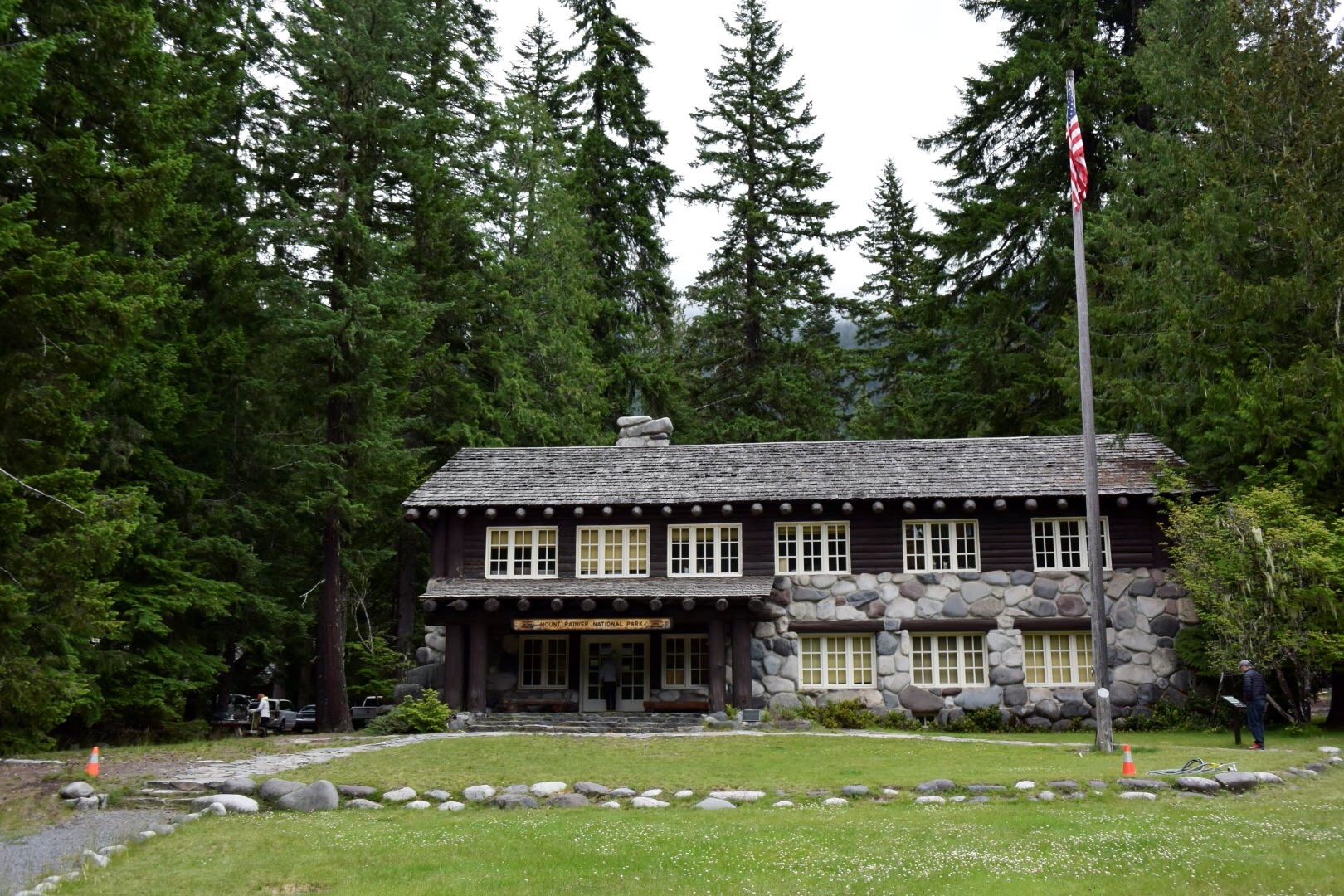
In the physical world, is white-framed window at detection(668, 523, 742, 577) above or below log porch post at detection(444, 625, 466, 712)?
above

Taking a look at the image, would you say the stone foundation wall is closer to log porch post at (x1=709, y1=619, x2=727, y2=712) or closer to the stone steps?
log porch post at (x1=709, y1=619, x2=727, y2=712)

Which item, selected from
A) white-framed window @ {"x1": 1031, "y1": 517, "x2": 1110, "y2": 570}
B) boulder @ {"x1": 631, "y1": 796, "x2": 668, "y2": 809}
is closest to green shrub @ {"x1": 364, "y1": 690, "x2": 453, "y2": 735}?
boulder @ {"x1": 631, "y1": 796, "x2": 668, "y2": 809}

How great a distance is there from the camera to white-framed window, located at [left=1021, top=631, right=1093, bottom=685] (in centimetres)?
2405

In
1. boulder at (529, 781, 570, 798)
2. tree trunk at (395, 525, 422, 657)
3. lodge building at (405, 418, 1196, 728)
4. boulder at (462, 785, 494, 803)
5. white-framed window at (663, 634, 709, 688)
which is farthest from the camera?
tree trunk at (395, 525, 422, 657)

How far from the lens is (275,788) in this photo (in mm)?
13445

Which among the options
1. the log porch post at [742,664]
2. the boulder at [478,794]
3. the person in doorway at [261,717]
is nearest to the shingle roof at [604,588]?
the log porch post at [742,664]

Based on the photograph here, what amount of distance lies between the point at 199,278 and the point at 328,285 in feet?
10.6

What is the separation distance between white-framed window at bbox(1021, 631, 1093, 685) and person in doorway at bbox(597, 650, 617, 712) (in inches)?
358

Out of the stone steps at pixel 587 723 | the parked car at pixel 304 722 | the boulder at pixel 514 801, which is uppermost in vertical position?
the boulder at pixel 514 801

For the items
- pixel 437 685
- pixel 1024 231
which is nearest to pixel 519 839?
pixel 437 685

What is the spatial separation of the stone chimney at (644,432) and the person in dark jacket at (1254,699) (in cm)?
1502

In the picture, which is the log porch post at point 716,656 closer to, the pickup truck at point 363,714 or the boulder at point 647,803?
the boulder at point 647,803

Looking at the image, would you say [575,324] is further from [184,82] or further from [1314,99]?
[1314,99]

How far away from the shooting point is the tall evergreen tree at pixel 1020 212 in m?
32.6
